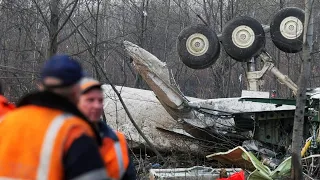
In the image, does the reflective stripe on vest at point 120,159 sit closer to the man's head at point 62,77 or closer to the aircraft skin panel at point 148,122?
the man's head at point 62,77

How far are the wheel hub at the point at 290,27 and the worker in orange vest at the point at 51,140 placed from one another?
7844 millimetres

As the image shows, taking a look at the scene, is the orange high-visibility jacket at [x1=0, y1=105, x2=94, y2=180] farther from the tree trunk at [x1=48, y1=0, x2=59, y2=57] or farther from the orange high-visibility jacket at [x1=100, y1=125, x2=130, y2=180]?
the tree trunk at [x1=48, y1=0, x2=59, y2=57]

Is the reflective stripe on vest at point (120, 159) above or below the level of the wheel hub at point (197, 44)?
below

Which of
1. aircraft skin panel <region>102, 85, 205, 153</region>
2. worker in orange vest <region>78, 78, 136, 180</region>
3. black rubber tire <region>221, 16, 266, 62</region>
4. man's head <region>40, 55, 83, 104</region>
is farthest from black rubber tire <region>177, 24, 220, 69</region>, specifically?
man's head <region>40, 55, 83, 104</region>

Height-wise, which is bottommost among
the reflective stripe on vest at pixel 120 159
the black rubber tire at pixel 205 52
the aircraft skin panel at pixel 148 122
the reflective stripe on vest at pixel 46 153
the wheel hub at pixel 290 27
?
the aircraft skin panel at pixel 148 122

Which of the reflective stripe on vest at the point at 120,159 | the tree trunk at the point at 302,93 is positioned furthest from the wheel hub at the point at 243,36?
the reflective stripe on vest at the point at 120,159

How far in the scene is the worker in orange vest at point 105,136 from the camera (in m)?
2.32

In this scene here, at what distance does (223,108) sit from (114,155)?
6.81 m

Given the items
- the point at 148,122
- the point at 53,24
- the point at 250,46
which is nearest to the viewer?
the point at 53,24

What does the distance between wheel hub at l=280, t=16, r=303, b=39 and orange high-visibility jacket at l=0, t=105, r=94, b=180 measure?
7915 mm

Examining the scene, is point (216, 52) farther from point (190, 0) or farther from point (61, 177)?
point (190, 0)

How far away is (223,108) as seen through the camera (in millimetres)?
9000

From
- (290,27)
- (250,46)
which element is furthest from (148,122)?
(290,27)

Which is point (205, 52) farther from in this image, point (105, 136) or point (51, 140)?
point (51, 140)
